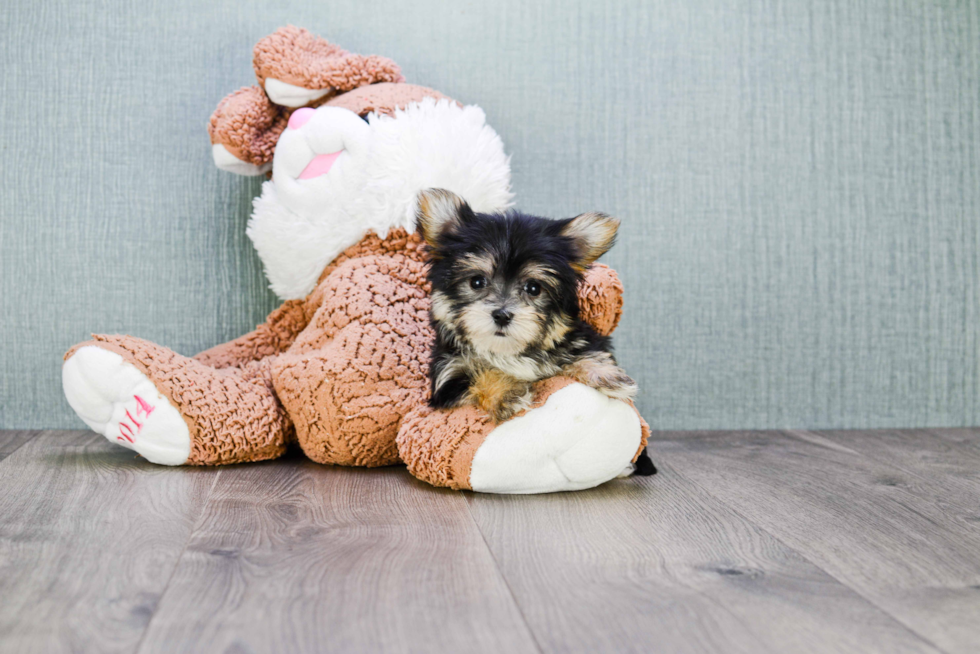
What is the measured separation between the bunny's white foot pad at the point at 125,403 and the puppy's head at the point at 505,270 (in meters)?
0.65

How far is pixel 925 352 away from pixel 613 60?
1334 millimetres

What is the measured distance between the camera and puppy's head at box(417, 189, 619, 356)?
4.59 ft

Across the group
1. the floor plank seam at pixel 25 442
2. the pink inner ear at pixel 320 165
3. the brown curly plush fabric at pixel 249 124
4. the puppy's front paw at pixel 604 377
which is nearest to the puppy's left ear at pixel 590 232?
the puppy's front paw at pixel 604 377

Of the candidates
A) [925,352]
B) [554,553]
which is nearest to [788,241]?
[925,352]

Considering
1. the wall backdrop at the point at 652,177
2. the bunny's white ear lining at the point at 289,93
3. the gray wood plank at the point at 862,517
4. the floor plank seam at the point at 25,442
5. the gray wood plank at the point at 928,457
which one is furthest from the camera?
the wall backdrop at the point at 652,177

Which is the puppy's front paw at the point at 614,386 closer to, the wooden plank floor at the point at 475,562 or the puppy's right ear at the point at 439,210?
the wooden plank floor at the point at 475,562

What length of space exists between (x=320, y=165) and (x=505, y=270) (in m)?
0.69

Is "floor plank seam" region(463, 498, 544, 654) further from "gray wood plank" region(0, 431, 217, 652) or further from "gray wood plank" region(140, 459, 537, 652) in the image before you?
"gray wood plank" region(0, 431, 217, 652)

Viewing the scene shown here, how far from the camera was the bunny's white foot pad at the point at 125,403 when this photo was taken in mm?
1624

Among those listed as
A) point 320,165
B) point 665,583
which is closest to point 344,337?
point 320,165

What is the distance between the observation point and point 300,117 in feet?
6.15

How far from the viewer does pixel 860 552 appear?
47.3 inches

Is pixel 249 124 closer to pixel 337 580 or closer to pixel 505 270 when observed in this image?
pixel 505 270

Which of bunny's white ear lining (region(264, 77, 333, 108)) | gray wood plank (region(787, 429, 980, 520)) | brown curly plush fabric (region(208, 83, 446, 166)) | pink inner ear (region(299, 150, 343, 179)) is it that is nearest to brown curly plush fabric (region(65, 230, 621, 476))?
pink inner ear (region(299, 150, 343, 179))
